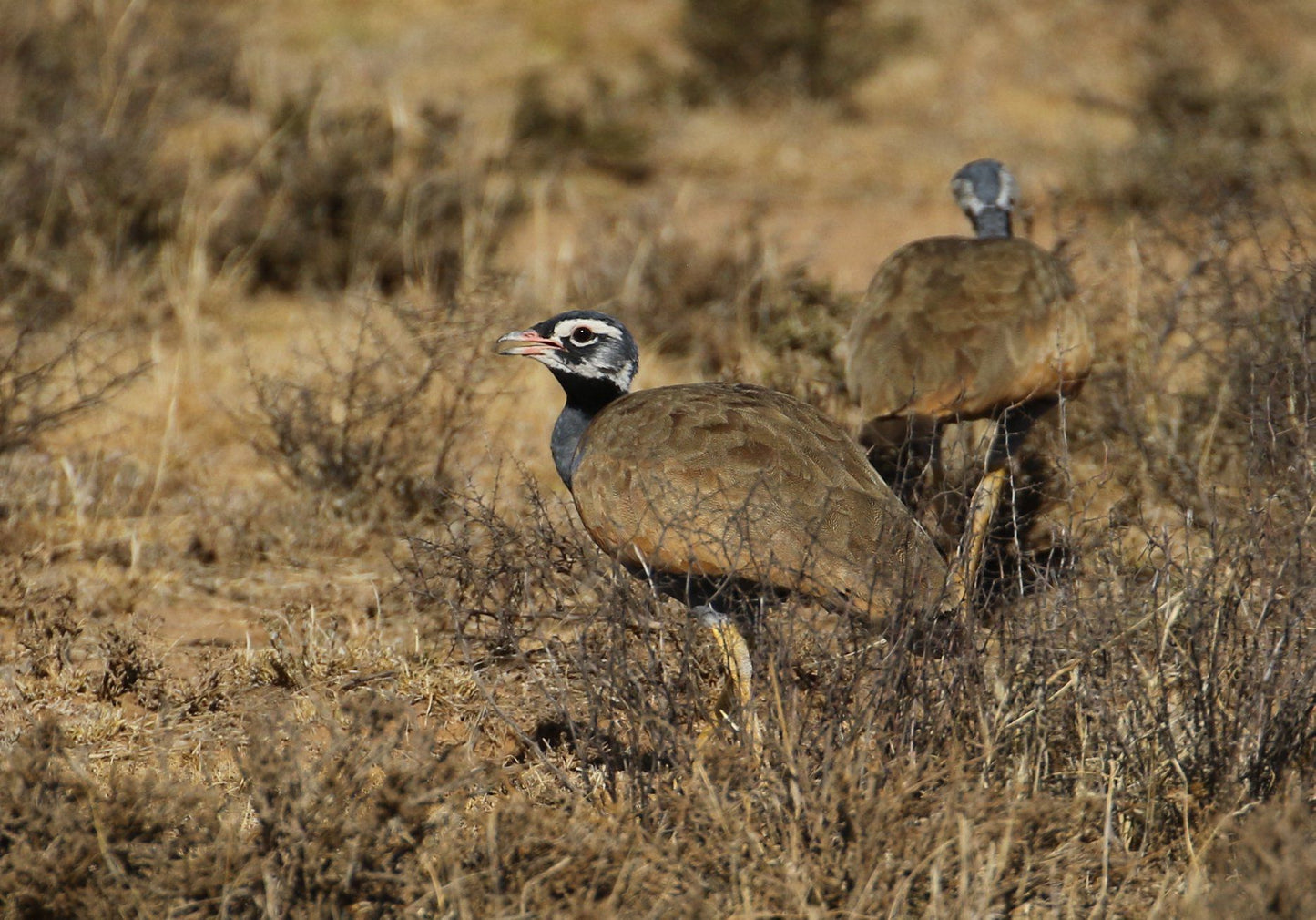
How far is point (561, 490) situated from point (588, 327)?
1397mm

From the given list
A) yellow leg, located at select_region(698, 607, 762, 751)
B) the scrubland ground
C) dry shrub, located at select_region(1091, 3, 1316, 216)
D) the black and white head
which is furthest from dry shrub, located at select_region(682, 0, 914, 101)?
yellow leg, located at select_region(698, 607, 762, 751)

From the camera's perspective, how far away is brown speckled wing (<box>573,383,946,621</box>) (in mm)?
3510

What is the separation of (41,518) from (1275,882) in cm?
441

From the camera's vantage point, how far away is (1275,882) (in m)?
2.71

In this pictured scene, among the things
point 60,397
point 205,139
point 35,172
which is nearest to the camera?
point 60,397

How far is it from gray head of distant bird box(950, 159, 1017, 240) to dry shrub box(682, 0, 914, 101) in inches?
239

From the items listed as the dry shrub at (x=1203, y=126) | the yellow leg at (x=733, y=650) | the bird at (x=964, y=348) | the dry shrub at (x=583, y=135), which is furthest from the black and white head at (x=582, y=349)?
the dry shrub at (x=583, y=135)

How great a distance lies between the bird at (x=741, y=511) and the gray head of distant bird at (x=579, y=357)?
25 cm

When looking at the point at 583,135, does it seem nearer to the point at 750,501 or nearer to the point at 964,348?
the point at 964,348

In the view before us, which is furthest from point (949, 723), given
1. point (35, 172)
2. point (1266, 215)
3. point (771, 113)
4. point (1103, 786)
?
point (771, 113)

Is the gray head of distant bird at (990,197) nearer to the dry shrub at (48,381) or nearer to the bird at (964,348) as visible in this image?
the bird at (964,348)

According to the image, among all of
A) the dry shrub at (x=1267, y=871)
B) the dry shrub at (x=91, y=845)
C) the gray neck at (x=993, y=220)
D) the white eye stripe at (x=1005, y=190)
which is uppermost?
the white eye stripe at (x=1005, y=190)

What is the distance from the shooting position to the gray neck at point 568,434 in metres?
4.49

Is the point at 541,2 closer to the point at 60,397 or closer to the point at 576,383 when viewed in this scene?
the point at 60,397
